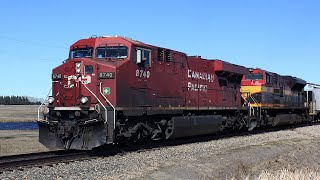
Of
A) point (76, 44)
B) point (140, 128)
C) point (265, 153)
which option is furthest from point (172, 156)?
point (76, 44)

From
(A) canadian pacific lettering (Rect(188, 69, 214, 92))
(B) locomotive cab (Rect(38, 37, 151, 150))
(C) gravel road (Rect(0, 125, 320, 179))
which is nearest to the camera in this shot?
(C) gravel road (Rect(0, 125, 320, 179))

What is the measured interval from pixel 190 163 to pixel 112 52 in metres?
5.38

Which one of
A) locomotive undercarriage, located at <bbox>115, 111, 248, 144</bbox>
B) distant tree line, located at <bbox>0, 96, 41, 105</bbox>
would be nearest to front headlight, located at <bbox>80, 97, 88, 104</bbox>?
locomotive undercarriage, located at <bbox>115, 111, 248, 144</bbox>

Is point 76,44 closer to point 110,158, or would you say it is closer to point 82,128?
point 82,128

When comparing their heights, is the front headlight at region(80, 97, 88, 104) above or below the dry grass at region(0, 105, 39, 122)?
above

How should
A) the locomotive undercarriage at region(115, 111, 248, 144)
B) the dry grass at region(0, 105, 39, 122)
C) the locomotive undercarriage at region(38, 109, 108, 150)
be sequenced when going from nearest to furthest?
the locomotive undercarriage at region(38, 109, 108, 150) < the locomotive undercarriage at region(115, 111, 248, 144) < the dry grass at region(0, 105, 39, 122)

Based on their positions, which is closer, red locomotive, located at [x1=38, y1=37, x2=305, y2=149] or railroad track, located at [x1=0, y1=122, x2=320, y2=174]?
railroad track, located at [x1=0, y1=122, x2=320, y2=174]

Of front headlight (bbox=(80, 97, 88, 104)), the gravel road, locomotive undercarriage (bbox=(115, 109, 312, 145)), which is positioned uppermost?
front headlight (bbox=(80, 97, 88, 104))

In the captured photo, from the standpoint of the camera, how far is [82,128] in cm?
1365

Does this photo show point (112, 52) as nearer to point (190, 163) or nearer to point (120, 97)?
point (120, 97)

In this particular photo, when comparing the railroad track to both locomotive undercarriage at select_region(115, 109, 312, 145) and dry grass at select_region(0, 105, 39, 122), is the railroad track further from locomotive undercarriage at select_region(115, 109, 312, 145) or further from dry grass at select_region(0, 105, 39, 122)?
dry grass at select_region(0, 105, 39, 122)

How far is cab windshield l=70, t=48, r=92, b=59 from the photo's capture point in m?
15.6

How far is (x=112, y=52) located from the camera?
15375 millimetres

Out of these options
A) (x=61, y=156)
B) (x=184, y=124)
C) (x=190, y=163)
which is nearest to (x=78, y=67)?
(x=61, y=156)
